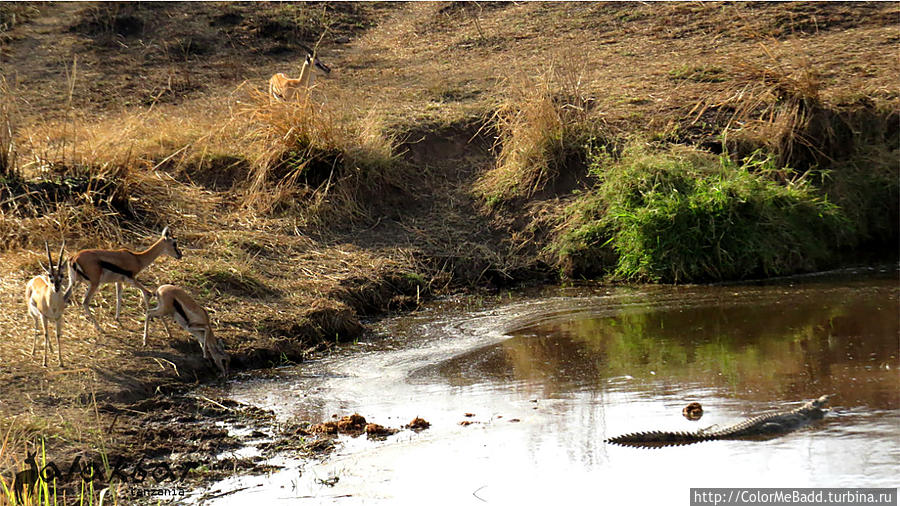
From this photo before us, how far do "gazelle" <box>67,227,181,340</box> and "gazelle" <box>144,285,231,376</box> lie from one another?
264mm

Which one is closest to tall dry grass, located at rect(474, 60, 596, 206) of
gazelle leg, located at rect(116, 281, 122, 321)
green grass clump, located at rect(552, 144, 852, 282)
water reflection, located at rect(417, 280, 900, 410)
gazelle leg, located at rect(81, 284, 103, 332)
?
green grass clump, located at rect(552, 144, 852, 282)

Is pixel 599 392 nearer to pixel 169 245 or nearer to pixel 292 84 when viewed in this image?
pixel 169 245

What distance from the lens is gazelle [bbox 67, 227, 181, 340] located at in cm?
781

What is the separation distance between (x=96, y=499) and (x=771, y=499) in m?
3.59

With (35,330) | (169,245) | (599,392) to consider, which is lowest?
(599,392)

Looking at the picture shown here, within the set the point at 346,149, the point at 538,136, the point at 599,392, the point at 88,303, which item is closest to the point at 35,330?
the point at 88,303

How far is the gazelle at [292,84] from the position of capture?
12.8 metres

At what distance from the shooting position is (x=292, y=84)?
13469 millimetres

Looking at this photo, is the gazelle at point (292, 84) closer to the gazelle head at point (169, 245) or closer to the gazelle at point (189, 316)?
the gazelle head at point (169, 245)

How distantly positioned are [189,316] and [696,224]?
521cm

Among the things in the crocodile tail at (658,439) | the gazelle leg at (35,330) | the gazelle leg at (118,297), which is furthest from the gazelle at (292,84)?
the crocodile tail at (658,439)

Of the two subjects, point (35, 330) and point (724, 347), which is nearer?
point (35, 330)

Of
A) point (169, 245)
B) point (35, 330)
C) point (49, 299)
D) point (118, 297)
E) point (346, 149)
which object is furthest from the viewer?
point (346, 149)

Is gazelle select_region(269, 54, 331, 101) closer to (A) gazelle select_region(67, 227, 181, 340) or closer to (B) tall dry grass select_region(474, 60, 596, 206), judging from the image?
(B) tall dry grass select_region(474, 60, 596, 206)
